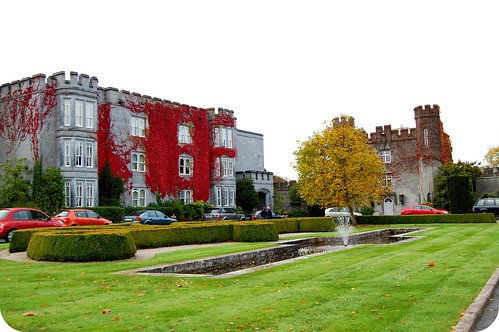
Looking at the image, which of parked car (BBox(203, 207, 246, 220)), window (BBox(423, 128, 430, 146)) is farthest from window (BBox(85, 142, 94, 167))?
window (BBox(423, 128, 430, 146))

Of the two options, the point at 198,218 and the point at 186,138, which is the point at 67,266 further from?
the point at 186,138

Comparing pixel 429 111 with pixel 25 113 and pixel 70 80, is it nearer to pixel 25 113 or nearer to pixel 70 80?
pixel 70 80

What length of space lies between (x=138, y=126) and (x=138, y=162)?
121 inches

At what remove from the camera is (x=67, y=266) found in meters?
13.0

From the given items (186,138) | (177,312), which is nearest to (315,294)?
(177,312)

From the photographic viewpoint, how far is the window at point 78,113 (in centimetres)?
3675

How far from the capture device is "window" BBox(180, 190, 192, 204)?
45350 mm

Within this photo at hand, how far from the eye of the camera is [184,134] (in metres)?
46.4

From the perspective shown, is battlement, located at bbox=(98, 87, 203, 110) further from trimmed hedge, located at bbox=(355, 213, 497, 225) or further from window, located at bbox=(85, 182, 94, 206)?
trimmed hedge, located at bbox=(355, 213, 497, 225)

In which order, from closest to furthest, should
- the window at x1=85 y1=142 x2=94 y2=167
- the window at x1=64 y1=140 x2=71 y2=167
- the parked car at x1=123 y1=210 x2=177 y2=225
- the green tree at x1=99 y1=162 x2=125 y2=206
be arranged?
the parked car at x1=123 y1=210 x2=177 y2=225
the window at x1=64 y1=140 x2=71 y2=167
the window at x1=85 y1=142 x2=94 y2=167
the green tree at x1=99 y1=162 x2=125 y2=206

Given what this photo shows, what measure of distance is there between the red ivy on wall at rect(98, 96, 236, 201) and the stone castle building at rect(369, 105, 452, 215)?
698 inches

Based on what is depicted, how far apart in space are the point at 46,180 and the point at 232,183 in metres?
19.8

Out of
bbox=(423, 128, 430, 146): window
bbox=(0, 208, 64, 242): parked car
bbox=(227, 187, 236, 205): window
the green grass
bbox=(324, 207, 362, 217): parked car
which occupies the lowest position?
the green grass

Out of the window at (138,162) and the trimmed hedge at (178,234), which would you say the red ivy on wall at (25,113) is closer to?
the window at (138,162)
